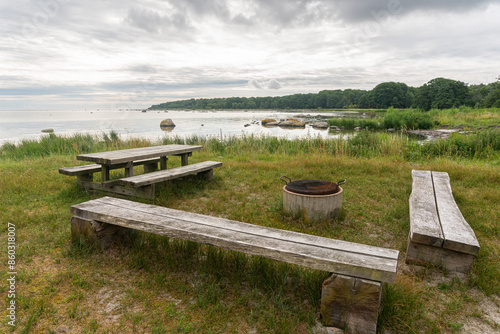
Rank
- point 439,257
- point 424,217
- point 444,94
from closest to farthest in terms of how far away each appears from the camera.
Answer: point 439,257, point 424,217, point 444,94

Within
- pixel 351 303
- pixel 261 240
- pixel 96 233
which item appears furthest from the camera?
pixel 96 233

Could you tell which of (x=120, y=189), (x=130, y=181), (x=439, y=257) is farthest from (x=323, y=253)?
(x=120, y=189)

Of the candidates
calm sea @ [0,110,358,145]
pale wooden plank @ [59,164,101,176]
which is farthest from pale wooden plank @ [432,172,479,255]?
calm sea @ [0,110,358,145]

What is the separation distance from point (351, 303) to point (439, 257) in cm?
139

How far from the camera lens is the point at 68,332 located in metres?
2.00

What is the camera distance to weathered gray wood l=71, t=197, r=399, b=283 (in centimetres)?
197

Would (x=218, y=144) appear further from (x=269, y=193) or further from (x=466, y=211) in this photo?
(x=466, y=211)

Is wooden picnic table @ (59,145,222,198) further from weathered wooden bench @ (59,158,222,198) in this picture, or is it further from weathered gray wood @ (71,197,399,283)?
weathered gray wood @ (71,197,399,283)

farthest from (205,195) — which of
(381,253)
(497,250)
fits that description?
(497,250)

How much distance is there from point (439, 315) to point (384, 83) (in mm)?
86368

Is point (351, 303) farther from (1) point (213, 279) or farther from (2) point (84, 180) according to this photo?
(2) point (84, 180)

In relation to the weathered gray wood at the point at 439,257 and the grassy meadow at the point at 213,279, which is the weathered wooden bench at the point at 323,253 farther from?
the weathered gray wood at the point at 439,257

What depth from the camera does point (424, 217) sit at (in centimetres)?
315

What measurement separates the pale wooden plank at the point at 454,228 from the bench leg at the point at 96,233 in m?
3.27
